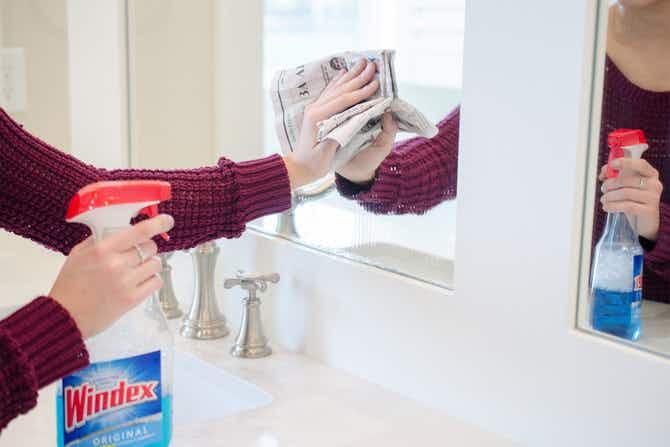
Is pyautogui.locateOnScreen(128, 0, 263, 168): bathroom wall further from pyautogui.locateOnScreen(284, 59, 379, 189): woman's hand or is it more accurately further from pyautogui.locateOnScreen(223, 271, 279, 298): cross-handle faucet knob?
pyautogui.locateOnScreen(284, 59, 379, 189): woman's hand

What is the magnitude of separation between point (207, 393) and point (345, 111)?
566 mm

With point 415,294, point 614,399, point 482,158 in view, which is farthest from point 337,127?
point 614,399

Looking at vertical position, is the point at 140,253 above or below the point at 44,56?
Answer: below

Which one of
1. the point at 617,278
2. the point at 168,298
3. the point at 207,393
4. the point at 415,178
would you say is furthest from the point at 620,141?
the point at 168,298

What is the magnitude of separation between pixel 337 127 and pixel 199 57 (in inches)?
30.0

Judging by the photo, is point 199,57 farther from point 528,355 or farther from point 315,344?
point 528,355

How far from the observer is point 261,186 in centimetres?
129

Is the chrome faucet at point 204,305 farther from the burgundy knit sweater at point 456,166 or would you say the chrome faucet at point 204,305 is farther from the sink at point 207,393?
the burgundy knit sweater at point 456,166

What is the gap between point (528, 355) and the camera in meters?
1.24

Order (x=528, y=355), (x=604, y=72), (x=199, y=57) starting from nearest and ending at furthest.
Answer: (x=604, y=72) < (x=528, y=355) < (x=199, y=57)

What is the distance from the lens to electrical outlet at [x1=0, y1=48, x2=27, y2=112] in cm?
225

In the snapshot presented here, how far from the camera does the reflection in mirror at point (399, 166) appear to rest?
4.50 ft

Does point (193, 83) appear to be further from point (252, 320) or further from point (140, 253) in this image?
point (140, 253)

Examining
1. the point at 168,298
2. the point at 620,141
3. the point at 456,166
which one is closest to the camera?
the point at 620,141
